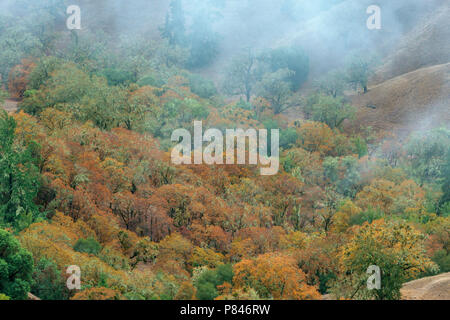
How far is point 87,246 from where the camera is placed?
4438cm

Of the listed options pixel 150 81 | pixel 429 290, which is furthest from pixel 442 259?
pixel 150 81

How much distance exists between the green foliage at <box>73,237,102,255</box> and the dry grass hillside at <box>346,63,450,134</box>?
85715 mm

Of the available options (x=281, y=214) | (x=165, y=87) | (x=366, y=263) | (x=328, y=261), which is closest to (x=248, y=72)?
(x=165, y=87)

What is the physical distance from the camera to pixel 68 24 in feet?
528

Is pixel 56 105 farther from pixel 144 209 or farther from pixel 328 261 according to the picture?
pixel 328 261

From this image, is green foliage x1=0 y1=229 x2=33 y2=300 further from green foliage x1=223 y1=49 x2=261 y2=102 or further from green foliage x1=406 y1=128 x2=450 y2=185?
green foliage x1=223 y1=49 x2=261 y2=102

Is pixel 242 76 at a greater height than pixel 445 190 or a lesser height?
greater

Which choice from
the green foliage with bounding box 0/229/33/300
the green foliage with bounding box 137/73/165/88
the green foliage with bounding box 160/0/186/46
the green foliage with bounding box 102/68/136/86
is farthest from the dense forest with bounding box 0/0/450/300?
the green foliage with bounding box 160/0/186/46

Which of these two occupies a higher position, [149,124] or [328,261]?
[149,124]

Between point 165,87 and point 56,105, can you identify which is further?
point 165,87

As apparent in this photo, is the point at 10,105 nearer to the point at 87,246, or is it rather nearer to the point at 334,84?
the point at 87,246

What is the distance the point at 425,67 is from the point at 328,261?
330ft

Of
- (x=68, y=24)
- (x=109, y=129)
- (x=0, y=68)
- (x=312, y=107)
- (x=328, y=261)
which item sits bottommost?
(x=328, y=261)

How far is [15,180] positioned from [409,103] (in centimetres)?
9493
